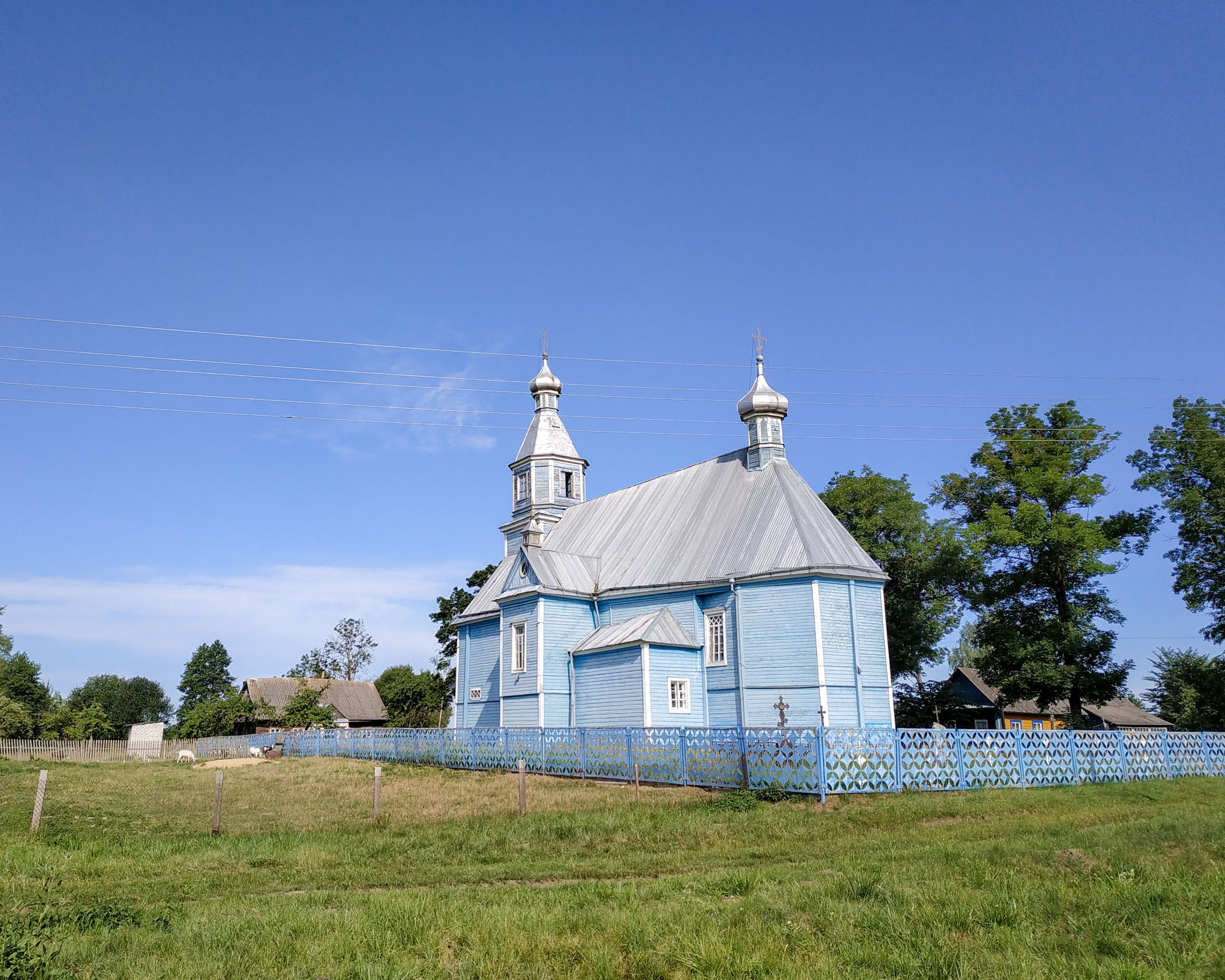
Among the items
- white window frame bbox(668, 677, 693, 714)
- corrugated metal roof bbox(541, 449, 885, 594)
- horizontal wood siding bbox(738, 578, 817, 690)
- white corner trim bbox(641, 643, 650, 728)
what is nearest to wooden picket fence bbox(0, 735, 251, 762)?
corrugated metal roof bbox(541, 449, 885, 594)

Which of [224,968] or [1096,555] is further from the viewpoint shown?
[1096,555]

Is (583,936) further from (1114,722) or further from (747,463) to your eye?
(1114,722)

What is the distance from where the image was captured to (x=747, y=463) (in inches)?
1192

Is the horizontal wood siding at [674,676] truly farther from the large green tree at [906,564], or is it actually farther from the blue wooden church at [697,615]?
the large green tree at [906,564]

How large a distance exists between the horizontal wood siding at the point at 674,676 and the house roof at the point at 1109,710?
26323 mm

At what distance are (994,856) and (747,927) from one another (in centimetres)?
413

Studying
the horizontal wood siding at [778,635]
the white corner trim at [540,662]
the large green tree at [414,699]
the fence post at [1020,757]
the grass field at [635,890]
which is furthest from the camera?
the large green tree at [414,699]

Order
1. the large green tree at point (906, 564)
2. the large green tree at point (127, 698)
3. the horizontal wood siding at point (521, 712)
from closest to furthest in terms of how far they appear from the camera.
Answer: the horizontal wood siding at point (521, 712) → the large green tree at point (906, 564) → the large green tree at point (127, 698)

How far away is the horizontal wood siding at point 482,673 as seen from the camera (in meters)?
32.1

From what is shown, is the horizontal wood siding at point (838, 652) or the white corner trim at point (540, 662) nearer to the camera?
the horizontal wood siding at point (838, 652)

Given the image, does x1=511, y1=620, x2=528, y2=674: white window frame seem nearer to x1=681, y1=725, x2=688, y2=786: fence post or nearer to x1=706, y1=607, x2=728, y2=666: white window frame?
x1=706, y1=607, x2=728, y2=666: white window frame

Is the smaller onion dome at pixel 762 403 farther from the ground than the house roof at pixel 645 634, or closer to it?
farther from the ground

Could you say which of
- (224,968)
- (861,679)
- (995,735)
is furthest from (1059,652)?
(224,968)

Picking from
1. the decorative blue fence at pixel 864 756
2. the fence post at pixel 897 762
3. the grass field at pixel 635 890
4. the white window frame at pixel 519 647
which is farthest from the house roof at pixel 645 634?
the grass field at pixel 635 890
